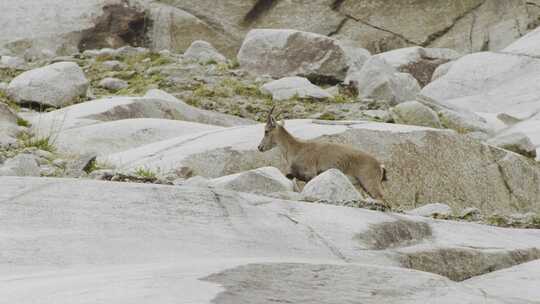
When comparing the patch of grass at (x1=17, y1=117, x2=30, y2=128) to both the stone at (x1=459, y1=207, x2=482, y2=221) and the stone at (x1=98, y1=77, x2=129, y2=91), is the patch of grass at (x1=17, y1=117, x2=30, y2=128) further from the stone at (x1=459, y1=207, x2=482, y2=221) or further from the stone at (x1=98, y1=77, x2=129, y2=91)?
the stone at (x1=459, y1=207, x2=482, y2=221)

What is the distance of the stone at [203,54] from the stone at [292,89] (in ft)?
8.40

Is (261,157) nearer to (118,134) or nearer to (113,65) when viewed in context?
(118,134)

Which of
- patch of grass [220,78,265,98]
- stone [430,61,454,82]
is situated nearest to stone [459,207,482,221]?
patch of grass [220,78,265,98]

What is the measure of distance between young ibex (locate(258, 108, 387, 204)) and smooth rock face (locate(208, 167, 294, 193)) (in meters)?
1.47

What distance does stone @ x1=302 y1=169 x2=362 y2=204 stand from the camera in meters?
8.91

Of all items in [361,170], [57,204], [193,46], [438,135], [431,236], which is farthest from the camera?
[193,46]

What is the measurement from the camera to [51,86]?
17281mm

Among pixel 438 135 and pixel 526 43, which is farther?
pixel 526 43

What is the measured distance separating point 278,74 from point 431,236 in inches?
533

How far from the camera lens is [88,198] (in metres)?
7.02

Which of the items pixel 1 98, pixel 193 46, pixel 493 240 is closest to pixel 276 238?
Result: pixel 493 240

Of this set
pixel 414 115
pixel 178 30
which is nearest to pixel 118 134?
pixel 414 115

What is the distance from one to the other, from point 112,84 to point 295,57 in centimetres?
350

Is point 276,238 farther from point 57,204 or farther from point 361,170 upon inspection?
point 361,170
